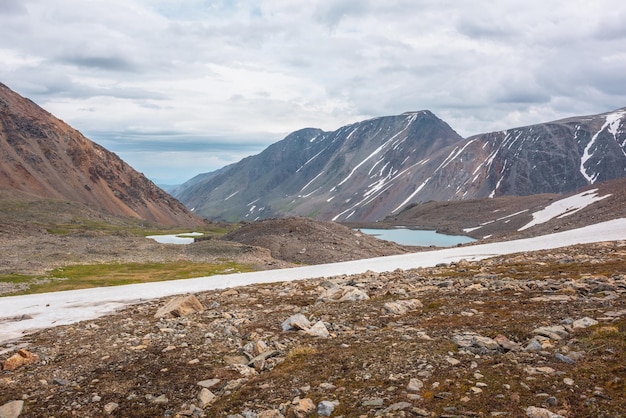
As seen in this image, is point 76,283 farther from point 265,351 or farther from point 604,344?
point 604,344

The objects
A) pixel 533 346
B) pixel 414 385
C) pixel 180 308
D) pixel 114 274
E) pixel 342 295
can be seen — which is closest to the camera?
pixel 414 385

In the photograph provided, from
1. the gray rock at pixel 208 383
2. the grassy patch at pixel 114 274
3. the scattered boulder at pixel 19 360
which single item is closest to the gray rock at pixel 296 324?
the gray rock at pixel 208 383

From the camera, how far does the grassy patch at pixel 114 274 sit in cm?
5006

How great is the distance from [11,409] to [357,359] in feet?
33.3

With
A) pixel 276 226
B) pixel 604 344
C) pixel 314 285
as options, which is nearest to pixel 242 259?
pixel 276 226

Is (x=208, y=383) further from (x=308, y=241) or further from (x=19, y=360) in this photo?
(x=308, y=241)

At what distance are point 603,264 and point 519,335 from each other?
16335 millimetres

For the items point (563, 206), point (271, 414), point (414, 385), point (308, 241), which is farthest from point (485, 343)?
point (563, 206)

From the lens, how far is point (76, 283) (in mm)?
51500

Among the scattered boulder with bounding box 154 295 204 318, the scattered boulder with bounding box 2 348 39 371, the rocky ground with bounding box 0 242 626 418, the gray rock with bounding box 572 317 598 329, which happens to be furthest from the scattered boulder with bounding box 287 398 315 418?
the scattered boulder with bounding box 154 295 204 318

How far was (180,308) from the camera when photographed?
23938 mm

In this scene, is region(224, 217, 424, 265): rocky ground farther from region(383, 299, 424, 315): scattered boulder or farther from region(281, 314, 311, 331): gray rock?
region(281, 314, 311, 331): gray rock

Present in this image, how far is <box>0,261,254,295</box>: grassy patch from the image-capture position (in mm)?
50062

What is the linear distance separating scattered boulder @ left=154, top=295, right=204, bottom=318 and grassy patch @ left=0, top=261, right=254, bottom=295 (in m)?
29.6
